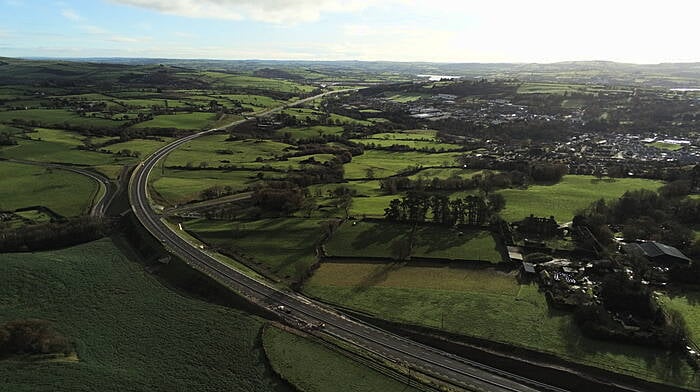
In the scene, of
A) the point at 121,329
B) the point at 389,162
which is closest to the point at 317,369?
the point at 121,329

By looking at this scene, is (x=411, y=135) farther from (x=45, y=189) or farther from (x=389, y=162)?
(x=45, y=189)

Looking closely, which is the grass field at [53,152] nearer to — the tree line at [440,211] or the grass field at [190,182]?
the grass field at [190,182]

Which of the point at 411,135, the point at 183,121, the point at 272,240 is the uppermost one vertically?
the point at 183,121

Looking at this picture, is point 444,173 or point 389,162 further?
point 389,162

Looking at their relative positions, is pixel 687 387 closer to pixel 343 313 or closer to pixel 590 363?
pixel 590 363

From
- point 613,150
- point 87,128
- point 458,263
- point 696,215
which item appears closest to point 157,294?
point 458,263

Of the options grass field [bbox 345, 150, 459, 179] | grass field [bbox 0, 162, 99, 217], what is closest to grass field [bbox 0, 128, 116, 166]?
grass field [bbox 0, 162, 99, 217]

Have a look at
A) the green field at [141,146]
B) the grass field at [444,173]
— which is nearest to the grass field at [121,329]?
the grass field at [444,173]
